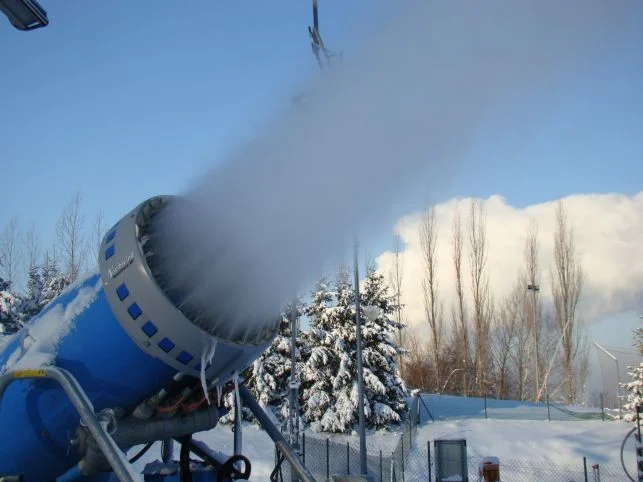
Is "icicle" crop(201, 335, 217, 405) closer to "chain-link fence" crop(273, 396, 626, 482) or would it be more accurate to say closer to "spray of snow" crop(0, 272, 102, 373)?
"spray of snow" crop(0, 272, 102, 373)

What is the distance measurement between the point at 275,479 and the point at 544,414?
24827 millimetres

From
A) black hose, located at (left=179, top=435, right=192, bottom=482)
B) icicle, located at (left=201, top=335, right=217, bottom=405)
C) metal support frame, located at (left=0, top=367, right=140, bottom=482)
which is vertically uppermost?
icicle, located at (left=201, top=335, right=217, bottom=405)

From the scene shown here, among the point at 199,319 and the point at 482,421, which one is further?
the point at 482,421

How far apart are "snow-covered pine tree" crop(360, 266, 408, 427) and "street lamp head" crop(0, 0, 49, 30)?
63.6ft

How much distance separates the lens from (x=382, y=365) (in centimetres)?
2575

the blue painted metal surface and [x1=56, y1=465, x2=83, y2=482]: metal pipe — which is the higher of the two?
the blue painted metal surface

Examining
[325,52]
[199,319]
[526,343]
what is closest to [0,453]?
[199,319]

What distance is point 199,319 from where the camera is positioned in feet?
14.7

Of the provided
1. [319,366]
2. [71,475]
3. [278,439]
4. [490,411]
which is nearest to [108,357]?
[71,475]

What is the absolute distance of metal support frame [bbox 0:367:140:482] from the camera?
3.96 meters

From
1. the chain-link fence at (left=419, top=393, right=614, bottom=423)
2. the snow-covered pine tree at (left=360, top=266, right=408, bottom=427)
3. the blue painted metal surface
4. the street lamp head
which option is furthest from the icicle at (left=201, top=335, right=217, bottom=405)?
the chain-link fence at (left=419, top=393, right=614, bottom=423)

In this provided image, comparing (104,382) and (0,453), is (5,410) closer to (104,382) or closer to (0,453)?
(0,453)

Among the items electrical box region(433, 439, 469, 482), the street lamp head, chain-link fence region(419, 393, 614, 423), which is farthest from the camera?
chain-link fence region(419, 393, 614, 423)

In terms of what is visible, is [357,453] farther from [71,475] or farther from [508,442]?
[71,475]
